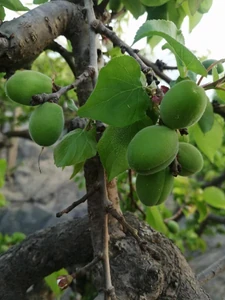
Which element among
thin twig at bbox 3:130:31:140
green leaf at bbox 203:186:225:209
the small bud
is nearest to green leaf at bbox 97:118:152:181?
the small bud

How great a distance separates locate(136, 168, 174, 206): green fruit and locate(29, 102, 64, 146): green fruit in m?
0.11

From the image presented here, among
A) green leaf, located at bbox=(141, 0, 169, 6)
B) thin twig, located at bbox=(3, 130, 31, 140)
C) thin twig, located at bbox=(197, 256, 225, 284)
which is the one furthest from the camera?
thin twig, located at bbox=(3, 130, 31, 140)

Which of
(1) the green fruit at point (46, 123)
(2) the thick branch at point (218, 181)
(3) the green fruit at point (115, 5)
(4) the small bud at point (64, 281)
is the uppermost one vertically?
(1) the green fruit at point (46, 123)

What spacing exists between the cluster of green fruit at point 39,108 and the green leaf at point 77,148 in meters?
0.04

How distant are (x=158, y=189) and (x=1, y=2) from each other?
1.30 feet

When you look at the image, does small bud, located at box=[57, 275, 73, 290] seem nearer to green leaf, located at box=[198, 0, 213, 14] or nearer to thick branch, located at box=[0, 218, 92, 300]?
thick branch, located at box=[0, 218, 92, 300]

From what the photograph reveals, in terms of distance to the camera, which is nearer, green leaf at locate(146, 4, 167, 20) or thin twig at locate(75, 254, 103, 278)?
thin twig at locate(75, 254, 103, 278)

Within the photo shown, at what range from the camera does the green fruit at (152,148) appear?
47cm

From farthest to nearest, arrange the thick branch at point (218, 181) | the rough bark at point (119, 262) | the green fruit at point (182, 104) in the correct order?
1. the thick branch at point (218, 181)
2. the rough bark at point (119, 262)
3. the green fruit at point (182, 104)

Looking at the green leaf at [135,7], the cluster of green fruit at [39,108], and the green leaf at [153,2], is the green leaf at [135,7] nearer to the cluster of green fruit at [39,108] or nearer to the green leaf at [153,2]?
the green leaf at [153,2]

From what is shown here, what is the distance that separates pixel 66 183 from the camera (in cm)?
405

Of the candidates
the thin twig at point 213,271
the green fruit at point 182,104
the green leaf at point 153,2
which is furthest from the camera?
the thin twig at point 213,271

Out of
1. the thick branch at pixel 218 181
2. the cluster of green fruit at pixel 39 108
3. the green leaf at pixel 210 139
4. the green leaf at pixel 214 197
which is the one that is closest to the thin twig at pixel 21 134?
the thick branch at pixel 218 181

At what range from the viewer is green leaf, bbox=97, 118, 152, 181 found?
54 centimetres
